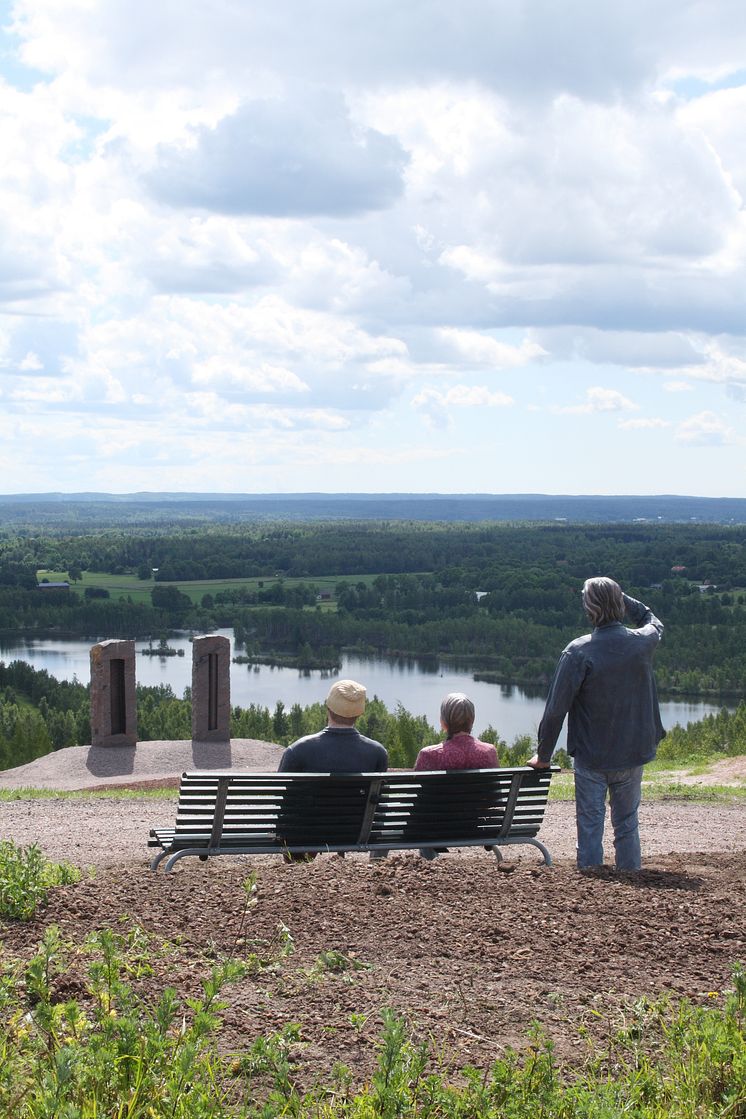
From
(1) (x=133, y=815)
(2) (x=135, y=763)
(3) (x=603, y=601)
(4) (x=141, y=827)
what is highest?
(3) (x=603, y=601)

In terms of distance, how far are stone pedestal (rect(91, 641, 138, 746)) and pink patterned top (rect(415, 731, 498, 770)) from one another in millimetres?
11763

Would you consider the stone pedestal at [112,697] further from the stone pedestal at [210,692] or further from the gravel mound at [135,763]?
the stone pedestal at [210,692]

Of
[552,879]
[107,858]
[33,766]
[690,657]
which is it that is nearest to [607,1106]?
[552,879]

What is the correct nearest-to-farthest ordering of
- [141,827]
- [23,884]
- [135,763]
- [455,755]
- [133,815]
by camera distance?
[23,884] → [455,755] → [141,827] → [133,815] → [135,763]

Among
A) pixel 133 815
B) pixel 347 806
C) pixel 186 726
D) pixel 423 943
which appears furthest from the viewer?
pixel 186 726

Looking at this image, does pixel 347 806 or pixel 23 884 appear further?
pixel 347 806

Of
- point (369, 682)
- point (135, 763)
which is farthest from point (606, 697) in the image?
point (369, 682)

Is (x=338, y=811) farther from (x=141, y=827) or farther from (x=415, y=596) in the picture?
(x=415, y=596)

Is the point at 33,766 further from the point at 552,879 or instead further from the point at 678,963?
the point at 678,963

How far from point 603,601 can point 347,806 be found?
1721 millimetres

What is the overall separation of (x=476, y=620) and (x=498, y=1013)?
9838cm

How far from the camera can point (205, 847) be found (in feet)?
21.9

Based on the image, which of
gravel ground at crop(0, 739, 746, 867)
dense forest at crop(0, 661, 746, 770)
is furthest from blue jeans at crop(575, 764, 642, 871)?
dense forest at crop(0, 661, 746, 770)

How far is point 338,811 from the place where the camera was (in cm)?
669
